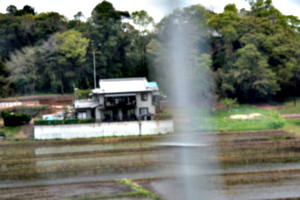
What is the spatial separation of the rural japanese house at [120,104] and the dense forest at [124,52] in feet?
12.7

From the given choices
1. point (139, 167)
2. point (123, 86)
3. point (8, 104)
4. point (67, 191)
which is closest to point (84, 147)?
point (139, 167)

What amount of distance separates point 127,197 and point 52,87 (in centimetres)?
2061

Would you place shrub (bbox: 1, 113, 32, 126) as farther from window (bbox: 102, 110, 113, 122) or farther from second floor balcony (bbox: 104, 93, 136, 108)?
second floor balcony (bbox: 104, 93, 136, 108)

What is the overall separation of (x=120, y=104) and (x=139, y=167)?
27.9 ft

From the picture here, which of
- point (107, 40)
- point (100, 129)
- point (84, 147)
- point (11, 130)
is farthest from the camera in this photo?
point (107, 40)

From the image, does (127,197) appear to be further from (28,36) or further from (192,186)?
(28,36)

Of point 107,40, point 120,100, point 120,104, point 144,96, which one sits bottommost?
point 120,104

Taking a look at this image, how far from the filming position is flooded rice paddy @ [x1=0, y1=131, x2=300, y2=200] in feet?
36.5

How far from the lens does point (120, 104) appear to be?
74.9 ft

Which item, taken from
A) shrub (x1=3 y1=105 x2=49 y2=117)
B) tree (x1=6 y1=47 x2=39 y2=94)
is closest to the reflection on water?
shrub (x1=3 y1=105 x2=49 y2=117)

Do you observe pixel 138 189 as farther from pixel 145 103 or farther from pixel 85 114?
pixel 85 114

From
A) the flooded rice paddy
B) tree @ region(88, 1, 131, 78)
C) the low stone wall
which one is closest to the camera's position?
the flooded rice paddy

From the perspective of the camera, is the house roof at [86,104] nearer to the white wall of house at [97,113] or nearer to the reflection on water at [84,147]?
the white wall of house at [97,113]

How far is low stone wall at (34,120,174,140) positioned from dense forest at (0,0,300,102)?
658 cm
